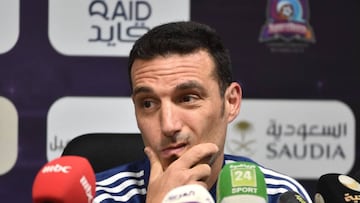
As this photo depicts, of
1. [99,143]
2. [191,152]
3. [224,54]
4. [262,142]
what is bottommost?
[262,142]

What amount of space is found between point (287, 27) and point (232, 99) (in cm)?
94

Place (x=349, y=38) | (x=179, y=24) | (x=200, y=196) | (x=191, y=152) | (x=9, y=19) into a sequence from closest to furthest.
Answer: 1. (x=200, y=196)
2. (x=191, y=152)
3. (x=179, y=24)
4. (x=9, y=19)
5. (x=349, y=38)

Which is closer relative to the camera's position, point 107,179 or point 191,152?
point 191,152

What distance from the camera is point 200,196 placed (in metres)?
0.85

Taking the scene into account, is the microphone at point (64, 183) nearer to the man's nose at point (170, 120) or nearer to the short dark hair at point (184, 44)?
the man's nose at point (170, 120)

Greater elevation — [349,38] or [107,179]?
[349,38]

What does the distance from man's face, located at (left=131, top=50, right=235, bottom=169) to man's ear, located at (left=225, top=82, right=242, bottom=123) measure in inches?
2.4

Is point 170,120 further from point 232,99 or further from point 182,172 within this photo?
point 232,99

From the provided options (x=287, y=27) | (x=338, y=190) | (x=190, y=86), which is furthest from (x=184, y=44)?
(x=287, y=27)

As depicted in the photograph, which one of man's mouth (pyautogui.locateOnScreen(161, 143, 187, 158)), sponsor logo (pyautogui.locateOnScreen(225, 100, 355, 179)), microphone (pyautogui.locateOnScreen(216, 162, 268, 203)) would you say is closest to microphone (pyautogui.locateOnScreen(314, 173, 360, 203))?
microphone (pyautogui.locateOnScreen(216, 162, 268, 203))

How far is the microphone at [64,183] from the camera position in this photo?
34.0 inches

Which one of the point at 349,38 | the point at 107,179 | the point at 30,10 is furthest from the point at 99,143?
the point at 349,38

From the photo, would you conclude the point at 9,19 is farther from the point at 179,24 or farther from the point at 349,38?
the point at 349,38

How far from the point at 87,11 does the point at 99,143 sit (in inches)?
28.0
